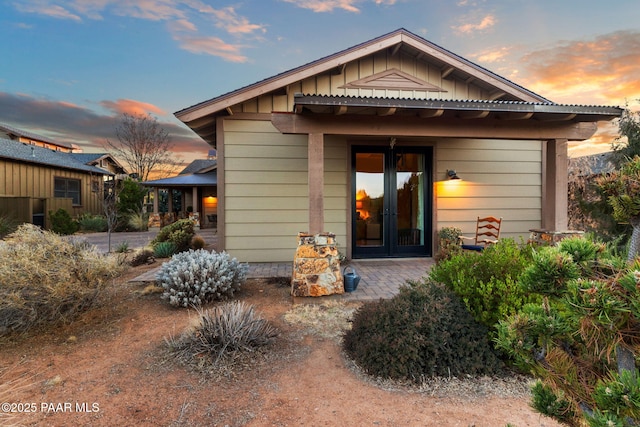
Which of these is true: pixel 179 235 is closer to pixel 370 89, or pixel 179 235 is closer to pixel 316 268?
pixel 316 268

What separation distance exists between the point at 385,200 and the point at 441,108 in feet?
8.46

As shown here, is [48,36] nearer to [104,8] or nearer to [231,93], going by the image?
[104,8]

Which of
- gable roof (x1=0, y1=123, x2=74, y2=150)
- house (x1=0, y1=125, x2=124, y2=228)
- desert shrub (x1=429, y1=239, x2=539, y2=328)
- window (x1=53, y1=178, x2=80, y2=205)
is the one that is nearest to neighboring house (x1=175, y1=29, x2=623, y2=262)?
desert shrub (x1=429, y1=239, x2=539, y2=328)

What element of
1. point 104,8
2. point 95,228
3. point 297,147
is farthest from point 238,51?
point 95,228

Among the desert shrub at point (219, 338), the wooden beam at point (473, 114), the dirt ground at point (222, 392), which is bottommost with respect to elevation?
the dirt ground at point (222, 392)

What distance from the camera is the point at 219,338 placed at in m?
2.68

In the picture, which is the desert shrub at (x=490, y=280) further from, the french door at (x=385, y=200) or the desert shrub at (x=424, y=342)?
the french door at (x=385, y=200)

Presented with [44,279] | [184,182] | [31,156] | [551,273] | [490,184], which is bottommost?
[44,279]

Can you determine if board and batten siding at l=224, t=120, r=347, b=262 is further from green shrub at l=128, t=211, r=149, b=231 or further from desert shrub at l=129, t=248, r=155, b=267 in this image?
green shrub at l=128, t=211, r=149, b=231

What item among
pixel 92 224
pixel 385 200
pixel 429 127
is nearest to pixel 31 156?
pixel 92 224

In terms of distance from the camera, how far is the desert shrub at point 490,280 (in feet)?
7.97

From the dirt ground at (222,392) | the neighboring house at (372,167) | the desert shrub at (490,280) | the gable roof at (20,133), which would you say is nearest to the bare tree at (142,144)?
the gable roof at (20,133)

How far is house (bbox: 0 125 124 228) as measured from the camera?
468 inches

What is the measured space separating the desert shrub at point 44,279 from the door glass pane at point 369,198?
14.9ft
